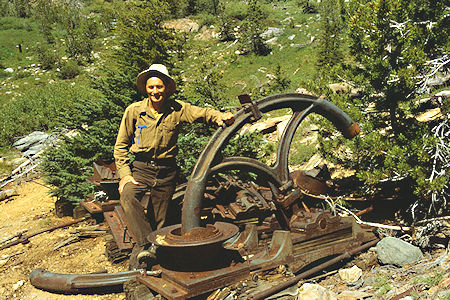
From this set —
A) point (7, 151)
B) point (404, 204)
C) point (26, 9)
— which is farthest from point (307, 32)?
point (26, 9)

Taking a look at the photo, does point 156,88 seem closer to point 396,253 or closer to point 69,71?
point 396,253

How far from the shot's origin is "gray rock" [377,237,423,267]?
3609mm

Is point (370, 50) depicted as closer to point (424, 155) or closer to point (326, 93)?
point (326, 93)

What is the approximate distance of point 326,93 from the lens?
5.73 meters

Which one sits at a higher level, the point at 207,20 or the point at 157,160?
the point at 207,20

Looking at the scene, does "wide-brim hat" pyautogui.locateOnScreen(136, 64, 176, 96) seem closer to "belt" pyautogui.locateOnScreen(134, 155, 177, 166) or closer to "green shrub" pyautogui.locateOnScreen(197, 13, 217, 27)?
"belt" pyautogui.locateOnScreen(134, 155, 177, 166)

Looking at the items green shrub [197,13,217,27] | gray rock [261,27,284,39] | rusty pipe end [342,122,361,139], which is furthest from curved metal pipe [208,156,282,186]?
green shrub [197,13,217,27]

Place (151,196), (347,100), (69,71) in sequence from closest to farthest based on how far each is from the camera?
(151,196) < (347,100) < (69,71)

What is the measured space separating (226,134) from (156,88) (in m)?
0.93

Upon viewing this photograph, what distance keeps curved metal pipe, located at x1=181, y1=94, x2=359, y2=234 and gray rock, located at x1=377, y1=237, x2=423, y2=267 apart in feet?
4.26

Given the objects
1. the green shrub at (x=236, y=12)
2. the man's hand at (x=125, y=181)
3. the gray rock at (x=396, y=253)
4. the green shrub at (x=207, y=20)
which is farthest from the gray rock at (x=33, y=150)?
the green shrub at (x=207, y=20)

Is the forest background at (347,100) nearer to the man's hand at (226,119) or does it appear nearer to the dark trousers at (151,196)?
the dark trousers at (151,196)

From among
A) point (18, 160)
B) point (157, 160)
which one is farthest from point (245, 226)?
point (18, 160)

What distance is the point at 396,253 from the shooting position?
3646mm
